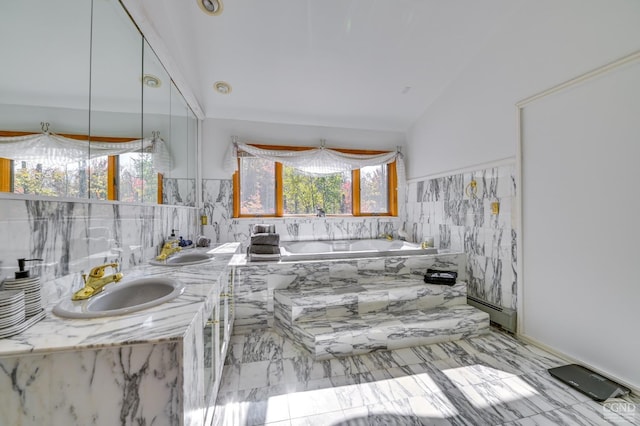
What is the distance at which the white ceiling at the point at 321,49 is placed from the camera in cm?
212

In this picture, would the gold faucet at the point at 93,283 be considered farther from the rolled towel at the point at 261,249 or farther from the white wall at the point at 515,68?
the white wall at the point at 515,68

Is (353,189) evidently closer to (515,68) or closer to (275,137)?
(275,137)

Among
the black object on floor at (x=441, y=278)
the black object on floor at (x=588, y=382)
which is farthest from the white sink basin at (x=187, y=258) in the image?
the black object on floor at (x=588, y=382)

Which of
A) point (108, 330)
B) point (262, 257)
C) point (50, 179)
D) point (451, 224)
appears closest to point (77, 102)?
point (50, 179)

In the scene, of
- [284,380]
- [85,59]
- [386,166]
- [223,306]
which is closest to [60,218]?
[85,59]

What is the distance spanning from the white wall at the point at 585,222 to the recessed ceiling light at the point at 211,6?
2.71m

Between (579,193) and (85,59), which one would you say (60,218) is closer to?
(85,59)

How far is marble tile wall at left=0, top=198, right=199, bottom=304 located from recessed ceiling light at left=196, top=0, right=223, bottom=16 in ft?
5.32

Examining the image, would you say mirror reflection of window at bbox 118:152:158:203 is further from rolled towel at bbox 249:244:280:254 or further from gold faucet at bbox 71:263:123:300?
rolled towel at bbox 249:244:280:254

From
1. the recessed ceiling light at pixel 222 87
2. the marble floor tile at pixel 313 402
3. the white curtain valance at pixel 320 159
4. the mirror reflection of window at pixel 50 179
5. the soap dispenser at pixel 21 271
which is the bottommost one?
the marble floor tile at pixel 313 402

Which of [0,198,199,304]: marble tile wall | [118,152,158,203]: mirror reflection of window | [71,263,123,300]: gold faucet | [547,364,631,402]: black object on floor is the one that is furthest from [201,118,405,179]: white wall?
[547,364,631,402]: black object on floor

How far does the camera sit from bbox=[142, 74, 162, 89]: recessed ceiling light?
1.81 metres

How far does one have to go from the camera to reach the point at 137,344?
0.72 m

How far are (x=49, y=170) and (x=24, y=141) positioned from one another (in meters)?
0.13
